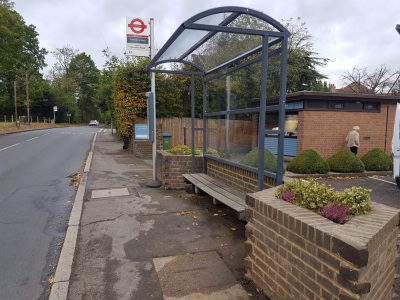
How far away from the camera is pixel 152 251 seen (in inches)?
155

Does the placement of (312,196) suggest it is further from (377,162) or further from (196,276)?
(377,162)

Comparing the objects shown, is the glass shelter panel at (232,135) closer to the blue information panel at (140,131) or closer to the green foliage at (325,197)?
the green foliage at (325,197)

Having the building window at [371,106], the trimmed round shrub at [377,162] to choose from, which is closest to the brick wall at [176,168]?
the trimmed round shrub at [377,162]

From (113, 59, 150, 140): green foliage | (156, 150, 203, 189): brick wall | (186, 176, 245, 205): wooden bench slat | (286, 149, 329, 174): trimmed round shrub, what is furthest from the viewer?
(113, 59, 150, 140): green foliage

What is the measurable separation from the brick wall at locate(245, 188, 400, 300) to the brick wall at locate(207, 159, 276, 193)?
4.61 ft

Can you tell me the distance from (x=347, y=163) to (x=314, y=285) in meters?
8.89

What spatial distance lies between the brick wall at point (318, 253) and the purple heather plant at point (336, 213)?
0.09 metres

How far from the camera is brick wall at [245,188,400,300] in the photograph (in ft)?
6.47

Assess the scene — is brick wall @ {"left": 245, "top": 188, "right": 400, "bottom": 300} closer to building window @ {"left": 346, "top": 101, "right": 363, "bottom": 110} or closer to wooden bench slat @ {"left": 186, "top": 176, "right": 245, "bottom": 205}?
wooden bench slat @ {"left": 186, "top": 176, "right": 245, "bottom": 205}

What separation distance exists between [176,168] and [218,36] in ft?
10.7

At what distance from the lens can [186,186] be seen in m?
6.96

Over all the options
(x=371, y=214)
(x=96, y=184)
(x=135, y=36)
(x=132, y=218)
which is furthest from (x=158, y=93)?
(x=371, y=214)

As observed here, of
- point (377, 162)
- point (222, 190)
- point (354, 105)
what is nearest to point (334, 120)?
point (354, 105)

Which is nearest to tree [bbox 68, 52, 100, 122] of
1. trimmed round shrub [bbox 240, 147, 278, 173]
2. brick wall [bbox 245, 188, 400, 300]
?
trimmed round shrub [bbox 240, 147, 278, 173]
